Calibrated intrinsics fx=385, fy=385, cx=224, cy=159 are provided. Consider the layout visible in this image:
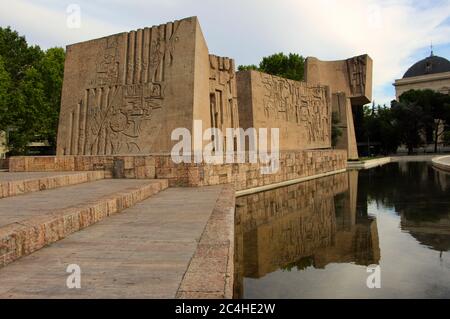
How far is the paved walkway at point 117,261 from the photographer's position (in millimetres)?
2211

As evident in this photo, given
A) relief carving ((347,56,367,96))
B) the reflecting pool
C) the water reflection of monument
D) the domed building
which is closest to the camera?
the reflecting pool

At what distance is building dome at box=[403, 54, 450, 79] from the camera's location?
58.2m

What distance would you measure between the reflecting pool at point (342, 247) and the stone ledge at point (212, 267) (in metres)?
0.49

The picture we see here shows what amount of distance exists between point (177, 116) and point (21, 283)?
7.75m

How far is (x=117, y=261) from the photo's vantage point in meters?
2.79

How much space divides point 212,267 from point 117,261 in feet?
2.40

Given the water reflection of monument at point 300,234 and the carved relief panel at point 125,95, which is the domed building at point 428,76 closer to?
the carved relief panel at point 125,95

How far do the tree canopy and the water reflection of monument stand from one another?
1754 cm

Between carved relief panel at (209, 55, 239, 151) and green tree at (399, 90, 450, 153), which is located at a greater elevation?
green tree at (399, 90, 450, 153)

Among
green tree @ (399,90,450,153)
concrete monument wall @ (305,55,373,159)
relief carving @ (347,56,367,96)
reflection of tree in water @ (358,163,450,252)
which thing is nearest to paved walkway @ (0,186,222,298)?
reflection of tree in water @ (358,163,450,252)

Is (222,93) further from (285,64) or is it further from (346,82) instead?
(285,64)

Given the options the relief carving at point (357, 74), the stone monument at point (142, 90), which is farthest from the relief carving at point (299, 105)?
the relief carving at point (357, 74)

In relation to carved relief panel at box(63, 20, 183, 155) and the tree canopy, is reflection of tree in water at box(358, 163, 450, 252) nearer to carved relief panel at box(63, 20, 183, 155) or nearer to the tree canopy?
carved relief panel at box(63, 20, 183, 155)
